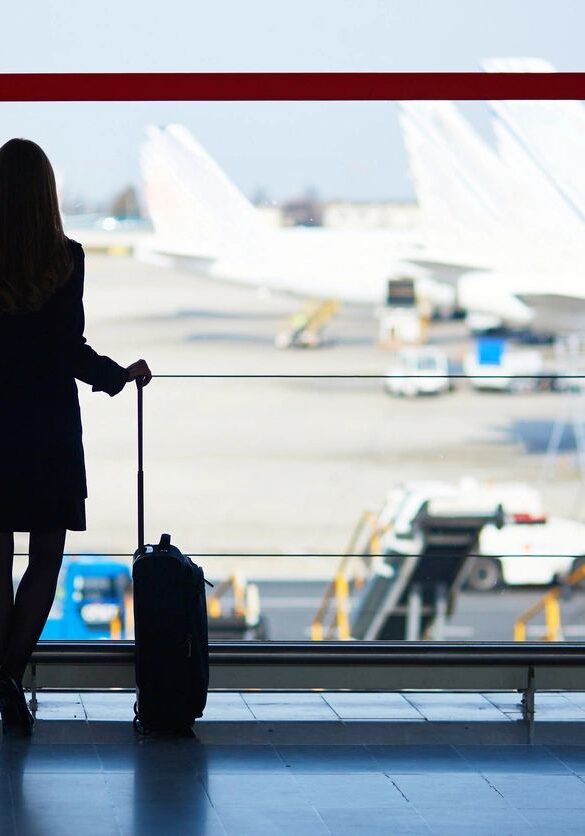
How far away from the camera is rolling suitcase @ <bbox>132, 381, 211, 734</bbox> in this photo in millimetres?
2279

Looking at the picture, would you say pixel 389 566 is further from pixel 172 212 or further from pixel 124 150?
pixel 124 150

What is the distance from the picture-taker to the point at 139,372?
2.33 m

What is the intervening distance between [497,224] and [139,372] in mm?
47188

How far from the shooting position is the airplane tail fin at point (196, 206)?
41875 mm

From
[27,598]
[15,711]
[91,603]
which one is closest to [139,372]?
[27,598]

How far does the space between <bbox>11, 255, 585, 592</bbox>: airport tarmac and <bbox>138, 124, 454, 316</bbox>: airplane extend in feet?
3.10

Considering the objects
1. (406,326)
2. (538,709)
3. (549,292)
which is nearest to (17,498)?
(538,709)

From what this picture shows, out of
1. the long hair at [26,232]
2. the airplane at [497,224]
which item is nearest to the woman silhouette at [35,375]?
the long hair at [26,232]

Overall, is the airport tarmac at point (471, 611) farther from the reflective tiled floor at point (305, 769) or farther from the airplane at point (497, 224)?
the reflective tiled floor at point (305, 769)

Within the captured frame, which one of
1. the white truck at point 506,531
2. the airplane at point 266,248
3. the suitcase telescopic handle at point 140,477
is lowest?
the white truck at point 506,531

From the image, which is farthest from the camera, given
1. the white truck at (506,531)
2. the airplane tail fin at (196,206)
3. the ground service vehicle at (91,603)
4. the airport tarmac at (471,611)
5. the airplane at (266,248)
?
the airplane at (266,248)

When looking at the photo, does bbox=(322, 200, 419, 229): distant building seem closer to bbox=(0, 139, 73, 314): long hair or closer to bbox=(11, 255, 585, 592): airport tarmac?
bbox=(11, 255, 585, 592): airport tarmac

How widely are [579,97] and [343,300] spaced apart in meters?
44.4

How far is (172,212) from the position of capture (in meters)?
46.0
